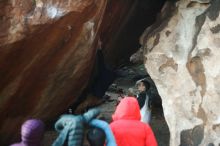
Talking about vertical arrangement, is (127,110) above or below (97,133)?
above

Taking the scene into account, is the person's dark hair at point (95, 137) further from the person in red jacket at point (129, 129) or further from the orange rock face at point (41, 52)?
the orange rock face at point (41, 52)

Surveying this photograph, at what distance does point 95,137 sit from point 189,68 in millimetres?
2812

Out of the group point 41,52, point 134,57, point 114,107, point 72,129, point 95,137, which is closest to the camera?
point 72,129

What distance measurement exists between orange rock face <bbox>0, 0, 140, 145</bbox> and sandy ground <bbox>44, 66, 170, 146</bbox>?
1.73 ft

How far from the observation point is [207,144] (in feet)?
21.2

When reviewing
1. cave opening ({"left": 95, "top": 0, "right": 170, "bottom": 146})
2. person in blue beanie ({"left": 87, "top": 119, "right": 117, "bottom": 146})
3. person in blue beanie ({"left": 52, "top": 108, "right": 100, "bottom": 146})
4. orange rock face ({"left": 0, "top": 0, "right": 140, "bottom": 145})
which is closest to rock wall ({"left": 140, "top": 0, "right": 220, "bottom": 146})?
orange rock face ({"left": 0, "top": 0, "right": 140, "bottom": 145})

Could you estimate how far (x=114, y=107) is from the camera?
1033 centimetres

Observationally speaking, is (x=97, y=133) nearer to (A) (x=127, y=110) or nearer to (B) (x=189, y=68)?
(A) (x=127, y=110)

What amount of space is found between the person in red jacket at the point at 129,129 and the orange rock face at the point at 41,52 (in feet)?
6.06

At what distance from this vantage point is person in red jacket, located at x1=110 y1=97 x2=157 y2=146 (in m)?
5.06

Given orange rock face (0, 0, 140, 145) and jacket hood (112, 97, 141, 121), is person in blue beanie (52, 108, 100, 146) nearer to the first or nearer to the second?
jacket hood (112, 97, 141, 121)

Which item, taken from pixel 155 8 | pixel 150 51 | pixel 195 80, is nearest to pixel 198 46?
pixel 195 80

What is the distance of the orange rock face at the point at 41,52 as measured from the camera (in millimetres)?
6141

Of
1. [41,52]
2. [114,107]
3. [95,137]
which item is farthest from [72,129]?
[114,107]
